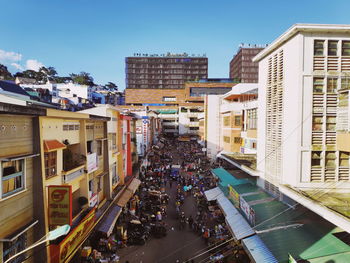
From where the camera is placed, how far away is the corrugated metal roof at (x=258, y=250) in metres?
9.92

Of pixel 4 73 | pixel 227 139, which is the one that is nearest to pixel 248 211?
pixel 227 139

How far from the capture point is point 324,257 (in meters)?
8.93

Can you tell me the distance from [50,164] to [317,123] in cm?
1326

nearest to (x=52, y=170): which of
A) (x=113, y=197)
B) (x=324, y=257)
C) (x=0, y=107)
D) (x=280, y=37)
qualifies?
(x=0, y=107)

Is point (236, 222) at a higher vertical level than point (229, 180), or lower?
lower

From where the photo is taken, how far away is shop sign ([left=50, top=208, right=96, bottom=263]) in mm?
9484

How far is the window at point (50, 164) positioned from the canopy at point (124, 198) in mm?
8454

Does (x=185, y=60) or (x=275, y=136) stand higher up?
(x=185, y=60)

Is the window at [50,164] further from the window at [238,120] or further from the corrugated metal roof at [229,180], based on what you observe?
the window at [238,120]

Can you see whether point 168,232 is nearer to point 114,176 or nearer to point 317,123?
point 114,176

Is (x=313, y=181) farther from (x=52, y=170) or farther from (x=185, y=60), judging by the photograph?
(x=185, y=60)

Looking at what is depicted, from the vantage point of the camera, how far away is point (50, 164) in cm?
1030

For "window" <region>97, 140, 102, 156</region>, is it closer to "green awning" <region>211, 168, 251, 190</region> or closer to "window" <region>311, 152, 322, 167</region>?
"green awning" <region>211, 168, 251, 190</region>

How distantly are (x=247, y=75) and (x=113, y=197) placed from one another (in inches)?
4068
